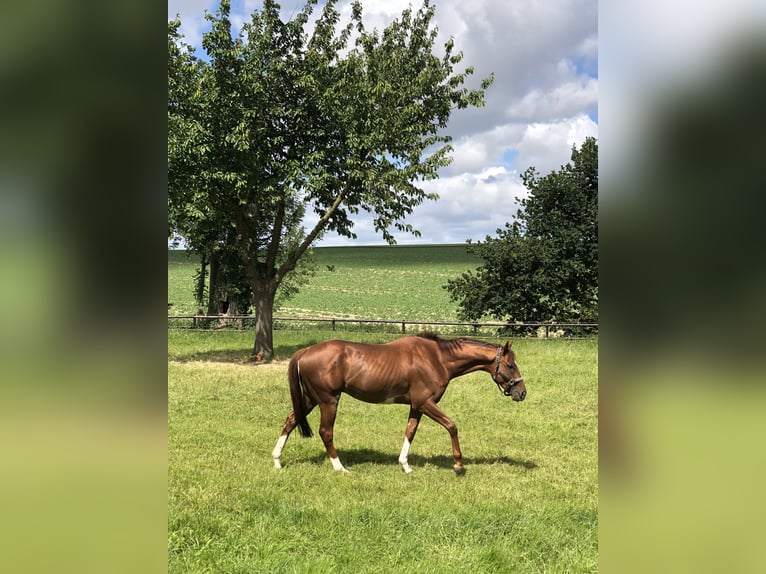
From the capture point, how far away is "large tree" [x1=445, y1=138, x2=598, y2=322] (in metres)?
22.9

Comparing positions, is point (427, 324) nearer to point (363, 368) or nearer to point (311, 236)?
point (311, 236)

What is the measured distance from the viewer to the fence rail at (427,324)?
2102cm

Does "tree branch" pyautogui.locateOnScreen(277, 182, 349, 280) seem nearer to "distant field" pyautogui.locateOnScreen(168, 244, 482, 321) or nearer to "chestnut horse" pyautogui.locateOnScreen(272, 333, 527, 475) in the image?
"distant field" pyautogui.locateOnScreen(168, 244, 482, 321)

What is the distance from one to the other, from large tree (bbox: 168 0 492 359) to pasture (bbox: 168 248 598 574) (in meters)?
5.63

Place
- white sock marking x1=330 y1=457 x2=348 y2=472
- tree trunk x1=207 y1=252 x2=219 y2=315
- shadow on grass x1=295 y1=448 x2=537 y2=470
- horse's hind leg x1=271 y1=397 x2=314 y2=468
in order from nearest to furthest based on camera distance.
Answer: white sock marking x1=330 y1=457 x2=348 y2=472 < horse's hind leg x1=271 y1=397 x2=314 y2=468 < shadow on grass x1=295 y1=448 x2=537 y2=470 < tree trunk x1=207 y1=252 x2=219 y2=315

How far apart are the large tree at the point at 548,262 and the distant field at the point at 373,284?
22.5ft

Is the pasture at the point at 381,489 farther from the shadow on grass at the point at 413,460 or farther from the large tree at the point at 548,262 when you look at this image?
the large tree at the point at 548,262

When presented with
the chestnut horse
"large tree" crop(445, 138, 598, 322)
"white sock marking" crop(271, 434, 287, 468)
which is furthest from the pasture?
"large tree" crop(445, 138, 598, 322)

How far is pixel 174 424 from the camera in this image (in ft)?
29.2

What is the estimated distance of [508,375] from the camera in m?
6.81

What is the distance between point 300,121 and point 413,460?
1124cm
